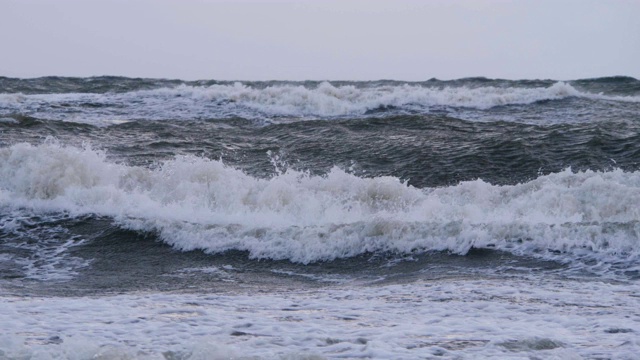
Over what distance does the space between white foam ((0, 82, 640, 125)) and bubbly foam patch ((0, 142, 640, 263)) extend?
7433 millimetres

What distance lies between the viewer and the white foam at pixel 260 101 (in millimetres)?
19578

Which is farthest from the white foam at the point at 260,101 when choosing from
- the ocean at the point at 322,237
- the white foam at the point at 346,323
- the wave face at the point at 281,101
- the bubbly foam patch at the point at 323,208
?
the white foam at the point at 346,323

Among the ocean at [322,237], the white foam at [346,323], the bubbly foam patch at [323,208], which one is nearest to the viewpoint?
the white foam at [346,323]

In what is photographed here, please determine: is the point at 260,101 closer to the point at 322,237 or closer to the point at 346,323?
the point at 322,237

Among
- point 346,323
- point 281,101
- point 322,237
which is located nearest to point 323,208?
point 322,237

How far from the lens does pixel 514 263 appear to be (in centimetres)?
779

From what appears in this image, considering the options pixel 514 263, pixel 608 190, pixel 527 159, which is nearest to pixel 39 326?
pixel 514 263

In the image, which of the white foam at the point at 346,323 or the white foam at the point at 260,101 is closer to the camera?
the white foam at the point at 346,323

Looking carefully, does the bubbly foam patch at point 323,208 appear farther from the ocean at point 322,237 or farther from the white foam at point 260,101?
the white foam at point 260,101

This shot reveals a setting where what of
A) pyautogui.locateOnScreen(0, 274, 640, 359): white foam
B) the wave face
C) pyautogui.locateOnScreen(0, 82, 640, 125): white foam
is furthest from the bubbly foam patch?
pyautogui.locateOnScreen(0, 82, 640, 125): white foam

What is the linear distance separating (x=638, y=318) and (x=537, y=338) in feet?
3.40

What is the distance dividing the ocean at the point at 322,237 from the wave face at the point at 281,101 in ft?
1.06

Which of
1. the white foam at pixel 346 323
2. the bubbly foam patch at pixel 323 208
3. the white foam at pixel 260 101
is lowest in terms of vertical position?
the white foam at pixel 346 323

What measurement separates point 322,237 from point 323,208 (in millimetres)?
1404
